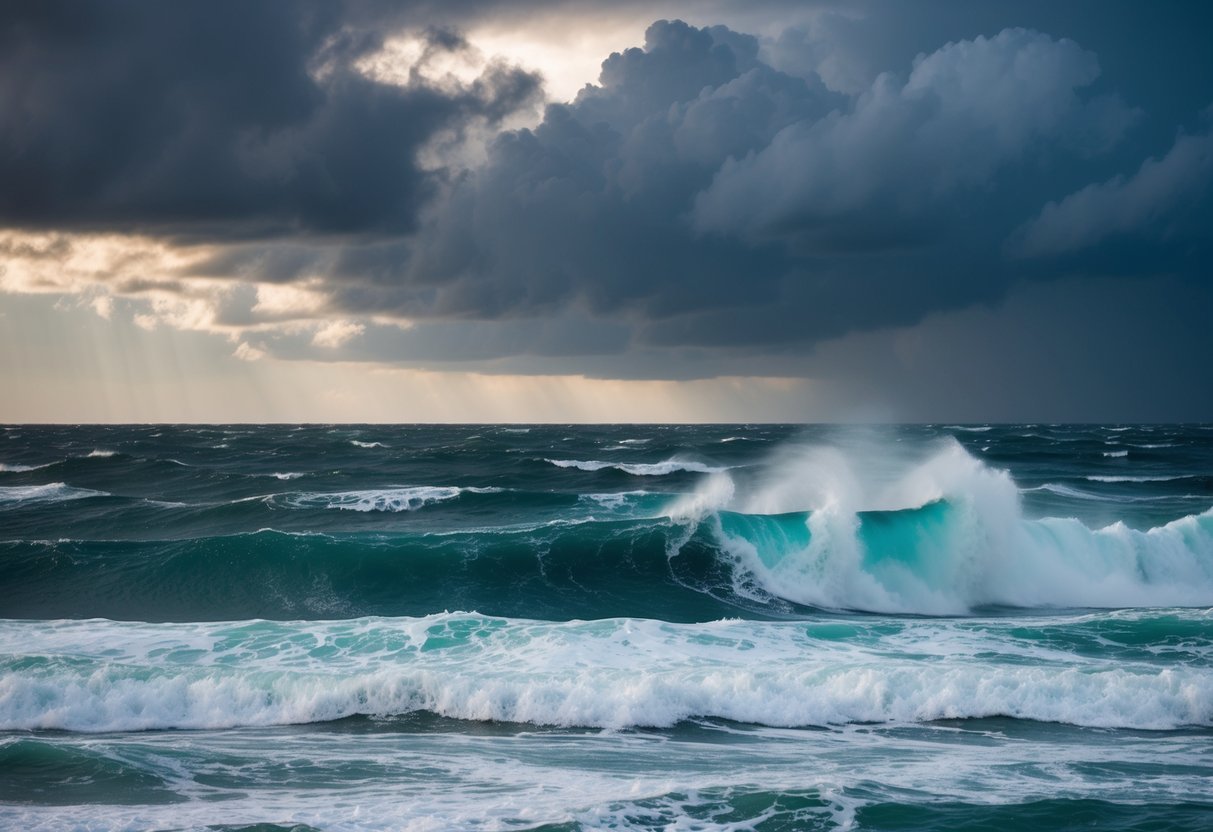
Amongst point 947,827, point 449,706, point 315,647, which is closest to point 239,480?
point 315,647

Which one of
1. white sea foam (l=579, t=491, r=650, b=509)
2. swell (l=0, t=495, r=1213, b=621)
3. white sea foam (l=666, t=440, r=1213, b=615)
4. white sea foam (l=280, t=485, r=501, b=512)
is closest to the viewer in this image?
swell (l=0, t=495, r=1213, b=621)

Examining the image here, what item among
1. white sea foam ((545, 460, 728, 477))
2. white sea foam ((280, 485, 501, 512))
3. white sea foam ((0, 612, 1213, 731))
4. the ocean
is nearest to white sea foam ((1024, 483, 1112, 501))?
the ocean

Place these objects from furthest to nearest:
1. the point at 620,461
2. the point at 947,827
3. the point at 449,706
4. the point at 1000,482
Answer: the point at 620,461, the point at 1000,482, the point at 449,706, the point at 947,827

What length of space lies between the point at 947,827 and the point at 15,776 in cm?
866

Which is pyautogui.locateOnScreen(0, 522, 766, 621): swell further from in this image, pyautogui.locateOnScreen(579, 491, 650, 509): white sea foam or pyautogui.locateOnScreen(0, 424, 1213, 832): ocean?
pyautogui.locateOnScreen(579, 491, 650, 509): white sea foam

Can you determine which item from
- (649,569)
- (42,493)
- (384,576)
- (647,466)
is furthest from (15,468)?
(649,569)

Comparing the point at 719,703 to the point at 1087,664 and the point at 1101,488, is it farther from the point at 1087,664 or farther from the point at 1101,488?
the point at 1101,488

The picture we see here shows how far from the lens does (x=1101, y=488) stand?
38.1 metres

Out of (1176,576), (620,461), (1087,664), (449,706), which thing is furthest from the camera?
(620,461)

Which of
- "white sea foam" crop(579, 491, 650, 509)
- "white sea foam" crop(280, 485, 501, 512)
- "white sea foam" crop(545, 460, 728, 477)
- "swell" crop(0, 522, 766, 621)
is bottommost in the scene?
"swell" crop(0, 522, 766, 621)

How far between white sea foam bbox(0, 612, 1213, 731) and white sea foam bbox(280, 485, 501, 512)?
54.9 feet

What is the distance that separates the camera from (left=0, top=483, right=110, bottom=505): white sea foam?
1337 inches

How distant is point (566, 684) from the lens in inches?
484

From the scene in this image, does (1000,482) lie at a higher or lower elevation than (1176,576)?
higher
